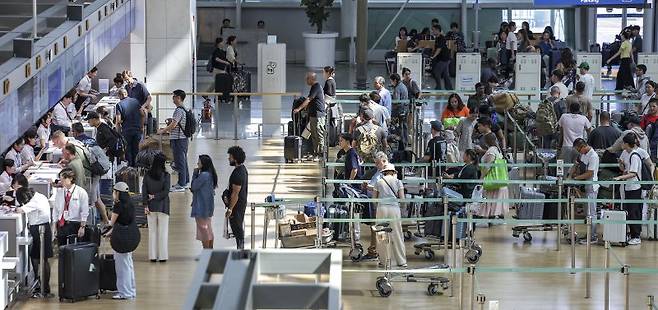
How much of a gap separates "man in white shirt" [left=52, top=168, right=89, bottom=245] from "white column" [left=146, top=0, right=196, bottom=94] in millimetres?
12740

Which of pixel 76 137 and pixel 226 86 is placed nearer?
pixel 76 137

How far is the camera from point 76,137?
18828 mm

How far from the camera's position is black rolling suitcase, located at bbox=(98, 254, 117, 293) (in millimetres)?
14344

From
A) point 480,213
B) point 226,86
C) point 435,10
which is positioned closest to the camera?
point 480,213

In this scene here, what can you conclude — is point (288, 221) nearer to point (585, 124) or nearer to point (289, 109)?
point (585, 124)

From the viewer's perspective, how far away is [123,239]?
553 inches

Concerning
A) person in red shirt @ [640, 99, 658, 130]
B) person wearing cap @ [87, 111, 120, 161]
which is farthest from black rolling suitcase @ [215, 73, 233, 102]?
person in red shirt @ [640, 99, 658, 130]

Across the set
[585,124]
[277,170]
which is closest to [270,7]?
[277,170]

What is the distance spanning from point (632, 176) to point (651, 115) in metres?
3.90

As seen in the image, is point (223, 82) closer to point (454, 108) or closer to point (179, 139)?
point (454, 108)

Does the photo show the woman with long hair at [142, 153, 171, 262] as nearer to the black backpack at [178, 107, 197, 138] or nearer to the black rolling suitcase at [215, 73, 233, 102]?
the black backpack at [178, 107, 197, 138]

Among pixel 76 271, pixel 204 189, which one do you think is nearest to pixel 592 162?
pixel 204 189

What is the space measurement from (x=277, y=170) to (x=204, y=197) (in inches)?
270

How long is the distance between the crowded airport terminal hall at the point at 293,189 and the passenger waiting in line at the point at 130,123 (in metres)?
0.03
